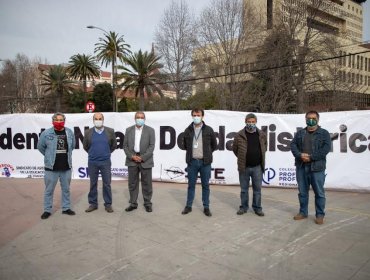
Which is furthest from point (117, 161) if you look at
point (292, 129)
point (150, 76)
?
point (150, 76)

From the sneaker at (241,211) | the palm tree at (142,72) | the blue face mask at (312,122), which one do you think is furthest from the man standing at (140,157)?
the palm tree at (142,72)

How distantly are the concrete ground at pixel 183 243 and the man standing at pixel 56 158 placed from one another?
0.30 m

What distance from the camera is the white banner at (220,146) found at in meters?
9.03

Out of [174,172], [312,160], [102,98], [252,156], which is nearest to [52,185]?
[252,156]

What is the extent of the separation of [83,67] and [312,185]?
169 ft

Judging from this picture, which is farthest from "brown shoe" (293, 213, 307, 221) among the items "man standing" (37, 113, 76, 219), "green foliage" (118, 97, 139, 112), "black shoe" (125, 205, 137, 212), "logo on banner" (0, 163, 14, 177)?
"green foliage" (118, 97, 139, 112)

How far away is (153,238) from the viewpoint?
17.3 feet

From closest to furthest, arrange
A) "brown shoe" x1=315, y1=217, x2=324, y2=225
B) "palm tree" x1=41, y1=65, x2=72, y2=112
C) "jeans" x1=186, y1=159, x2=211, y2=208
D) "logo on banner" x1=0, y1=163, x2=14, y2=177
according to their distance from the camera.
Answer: "brown shoe" x1=315, y1=217, x2=324, y2=225 < "jeans" x1=186, y1=159, x2=211, y2=208 < "logo on banner" x1=0, y1=163, x2=14, y2=177 < "palm tree" x1=41, y1=65, x2=72, y2=112

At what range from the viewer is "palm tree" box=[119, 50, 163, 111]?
42500mm

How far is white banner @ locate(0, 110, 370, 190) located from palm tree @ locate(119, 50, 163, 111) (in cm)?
3136

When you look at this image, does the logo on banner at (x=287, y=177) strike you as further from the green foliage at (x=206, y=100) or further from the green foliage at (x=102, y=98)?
the green foliage at (x=102, y=98)

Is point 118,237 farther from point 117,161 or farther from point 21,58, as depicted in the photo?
point 21,58

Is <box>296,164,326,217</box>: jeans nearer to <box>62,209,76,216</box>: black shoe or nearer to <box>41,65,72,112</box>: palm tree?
<box>62,209,76,216</box>: black shoe

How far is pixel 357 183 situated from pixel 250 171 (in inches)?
160
